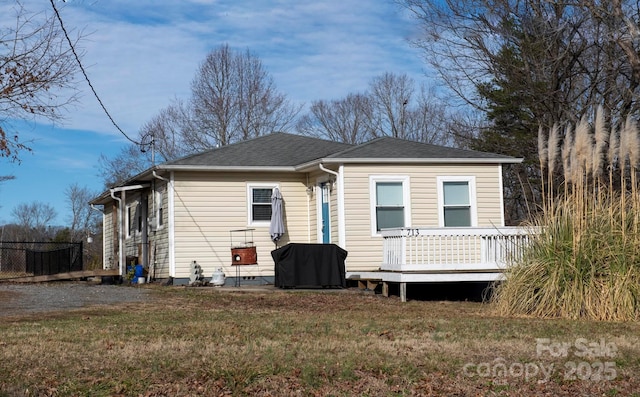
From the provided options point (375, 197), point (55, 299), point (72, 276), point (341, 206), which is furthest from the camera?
point (72, 276)

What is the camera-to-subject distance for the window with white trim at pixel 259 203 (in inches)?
789

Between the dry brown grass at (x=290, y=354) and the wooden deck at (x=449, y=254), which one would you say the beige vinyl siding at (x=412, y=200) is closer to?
the wooden deck at (x=449, y=254)

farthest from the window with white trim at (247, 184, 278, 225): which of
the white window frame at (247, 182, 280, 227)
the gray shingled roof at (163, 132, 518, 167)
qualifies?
the gray shingled roof at (163, 132, 518, 167)

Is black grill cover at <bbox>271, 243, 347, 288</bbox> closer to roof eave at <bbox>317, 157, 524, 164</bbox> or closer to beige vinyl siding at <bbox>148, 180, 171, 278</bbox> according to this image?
roof eave at <bbox>317, 157, 524, 164</bbox>

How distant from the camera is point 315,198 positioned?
20094 millimetres

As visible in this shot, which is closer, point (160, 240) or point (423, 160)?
point (423, 160)

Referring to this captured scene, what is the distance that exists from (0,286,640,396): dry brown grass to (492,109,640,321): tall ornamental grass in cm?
60

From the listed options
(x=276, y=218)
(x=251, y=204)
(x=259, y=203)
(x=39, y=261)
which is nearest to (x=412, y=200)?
(x=276, y=218)

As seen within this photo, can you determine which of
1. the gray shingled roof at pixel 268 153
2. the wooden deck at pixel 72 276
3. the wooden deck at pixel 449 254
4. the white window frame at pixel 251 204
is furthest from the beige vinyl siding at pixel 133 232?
the wooden deck at pixel 449 254

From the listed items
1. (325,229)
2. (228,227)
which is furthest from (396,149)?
(228,227)

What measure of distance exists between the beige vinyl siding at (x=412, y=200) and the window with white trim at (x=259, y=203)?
8.73 ft

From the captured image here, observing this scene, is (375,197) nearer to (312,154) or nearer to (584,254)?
(312,154)

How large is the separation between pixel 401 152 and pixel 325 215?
97.4 inches

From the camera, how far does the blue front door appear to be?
19.5 metres
